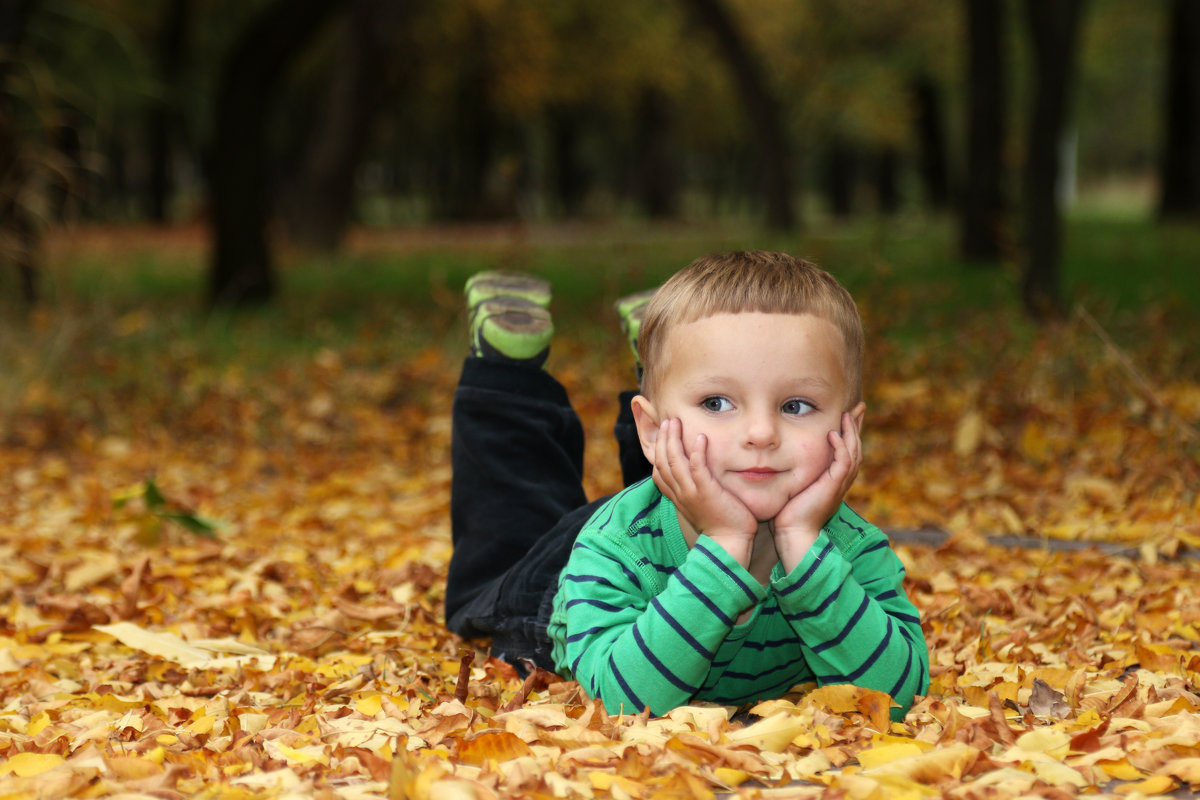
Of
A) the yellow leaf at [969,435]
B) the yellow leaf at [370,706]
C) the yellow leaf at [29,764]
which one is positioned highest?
the yellow leaf at [969,435]

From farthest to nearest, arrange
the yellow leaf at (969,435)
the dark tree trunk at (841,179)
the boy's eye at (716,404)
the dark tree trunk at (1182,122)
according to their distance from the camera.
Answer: the dark tree trunk at (841,179) < the dark tree trunk at (1182,122) < the yellow leaf at (969,435) < the boy's eye at (716,404)

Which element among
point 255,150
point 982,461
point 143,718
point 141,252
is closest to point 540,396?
point 143,718

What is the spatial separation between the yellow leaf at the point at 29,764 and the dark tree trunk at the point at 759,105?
17.1 meters

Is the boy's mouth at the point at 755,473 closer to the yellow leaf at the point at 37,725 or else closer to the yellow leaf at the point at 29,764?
the yellow leaf at the point at 29,764

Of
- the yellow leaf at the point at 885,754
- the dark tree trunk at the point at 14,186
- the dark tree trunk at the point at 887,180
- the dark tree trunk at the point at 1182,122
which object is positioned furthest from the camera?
the dark tree trunk at the point at 887,180

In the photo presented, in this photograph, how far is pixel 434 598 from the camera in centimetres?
380

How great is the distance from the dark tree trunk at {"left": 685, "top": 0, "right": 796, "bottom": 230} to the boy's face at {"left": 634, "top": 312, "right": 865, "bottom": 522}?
16.6 metres

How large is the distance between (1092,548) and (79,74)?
13.9 meters

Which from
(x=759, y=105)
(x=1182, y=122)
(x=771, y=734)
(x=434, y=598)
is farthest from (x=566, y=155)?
(x=771, y=734)

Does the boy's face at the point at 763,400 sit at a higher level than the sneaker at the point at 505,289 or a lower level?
lower

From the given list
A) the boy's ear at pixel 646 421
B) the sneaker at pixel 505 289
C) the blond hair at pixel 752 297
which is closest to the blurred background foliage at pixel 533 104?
the sneaker at pixel 505 289

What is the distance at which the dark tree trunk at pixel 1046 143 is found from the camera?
7719mm

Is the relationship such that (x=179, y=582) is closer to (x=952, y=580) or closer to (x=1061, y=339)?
(x=952, y=580)

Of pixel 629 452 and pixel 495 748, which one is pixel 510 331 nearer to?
pixel 629 452
